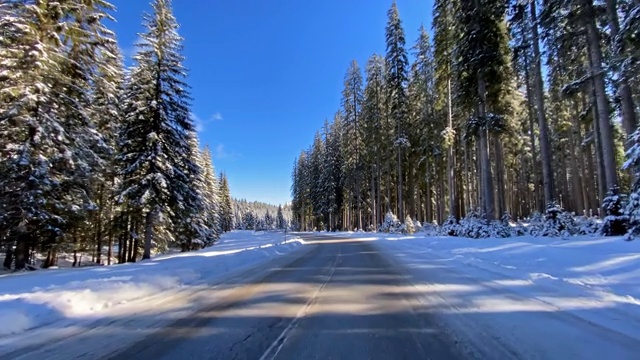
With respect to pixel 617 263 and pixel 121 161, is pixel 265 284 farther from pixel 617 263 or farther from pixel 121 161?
pixel 121 161

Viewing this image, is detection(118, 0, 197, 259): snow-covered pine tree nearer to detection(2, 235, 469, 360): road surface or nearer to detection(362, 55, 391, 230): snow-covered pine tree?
detection(2, 235, 469, 360): road surface

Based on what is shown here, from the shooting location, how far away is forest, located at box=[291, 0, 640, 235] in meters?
14.3

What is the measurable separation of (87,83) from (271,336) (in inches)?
694

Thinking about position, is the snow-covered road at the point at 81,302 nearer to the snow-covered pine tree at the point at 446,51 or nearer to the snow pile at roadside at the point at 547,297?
the snow pile at roadside at the point at 547,297

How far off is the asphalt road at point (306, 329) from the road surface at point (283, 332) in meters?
0.01


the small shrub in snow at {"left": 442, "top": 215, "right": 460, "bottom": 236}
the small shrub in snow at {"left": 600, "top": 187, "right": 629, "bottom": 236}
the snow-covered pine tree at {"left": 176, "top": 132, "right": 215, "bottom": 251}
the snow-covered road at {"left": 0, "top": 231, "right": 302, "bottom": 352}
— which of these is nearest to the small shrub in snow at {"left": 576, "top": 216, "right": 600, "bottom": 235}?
the small shrub in snow at {"left": 600, "top": 187, "right": 629, "bottom": 236}

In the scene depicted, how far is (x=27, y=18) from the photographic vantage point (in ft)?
50.3

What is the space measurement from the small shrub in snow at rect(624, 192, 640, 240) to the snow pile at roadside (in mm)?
356

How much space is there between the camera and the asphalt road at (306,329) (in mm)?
4207

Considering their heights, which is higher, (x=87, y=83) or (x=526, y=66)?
(x=526, y=66)

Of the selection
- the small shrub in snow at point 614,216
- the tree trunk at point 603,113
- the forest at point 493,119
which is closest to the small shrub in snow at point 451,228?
the forest at point 493,119

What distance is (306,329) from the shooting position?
5.07 meters

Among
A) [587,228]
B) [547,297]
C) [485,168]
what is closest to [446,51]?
[485,168]

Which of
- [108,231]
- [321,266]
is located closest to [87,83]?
[108,231]
